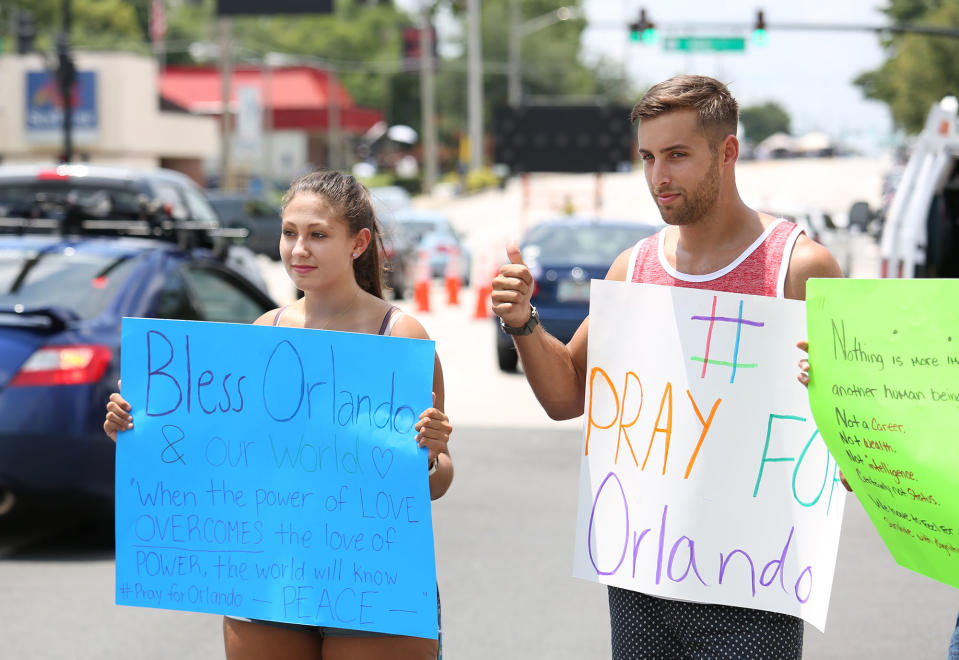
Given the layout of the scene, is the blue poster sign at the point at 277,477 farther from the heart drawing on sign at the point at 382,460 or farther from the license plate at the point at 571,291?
the license plate at the point at 571,291

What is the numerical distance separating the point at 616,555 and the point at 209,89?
244 feet

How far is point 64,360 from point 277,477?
3219 mm

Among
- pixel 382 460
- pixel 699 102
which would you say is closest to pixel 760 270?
pixel 699 102

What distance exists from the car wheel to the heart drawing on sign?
34.1ft

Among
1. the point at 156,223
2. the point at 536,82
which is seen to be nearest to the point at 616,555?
the point at 156,223

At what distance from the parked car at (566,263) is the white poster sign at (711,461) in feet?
30.7

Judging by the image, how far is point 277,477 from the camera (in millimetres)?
3135

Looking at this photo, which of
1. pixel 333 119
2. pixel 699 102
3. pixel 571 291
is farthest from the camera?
pixel 333 119

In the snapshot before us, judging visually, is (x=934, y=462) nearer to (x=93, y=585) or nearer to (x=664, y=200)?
(x=664, y=200)

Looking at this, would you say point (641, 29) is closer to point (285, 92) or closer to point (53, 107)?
point (53, 107)

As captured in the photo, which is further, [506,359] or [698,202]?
[506,359]

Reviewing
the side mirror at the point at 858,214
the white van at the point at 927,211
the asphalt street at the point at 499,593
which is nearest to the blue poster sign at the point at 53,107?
the side mirror at the point at 858,214

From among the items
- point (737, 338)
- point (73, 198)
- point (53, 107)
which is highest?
point (53, 107)

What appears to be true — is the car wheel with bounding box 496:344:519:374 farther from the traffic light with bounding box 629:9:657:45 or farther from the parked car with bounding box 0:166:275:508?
the traffic light with bounding box 629:9:657:45
